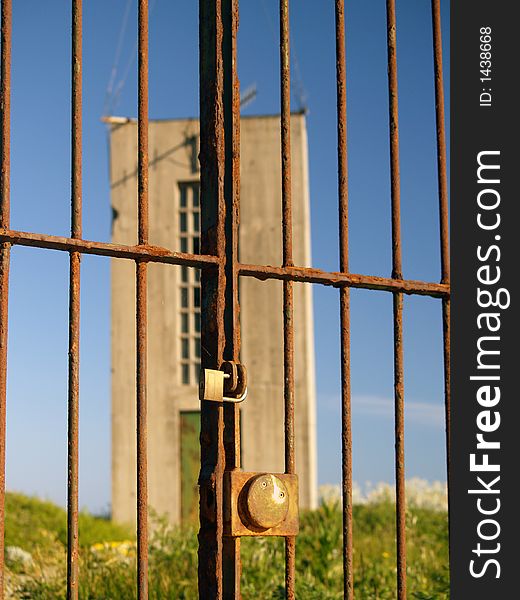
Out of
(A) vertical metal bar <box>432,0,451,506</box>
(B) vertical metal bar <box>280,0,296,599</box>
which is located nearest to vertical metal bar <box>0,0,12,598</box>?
(B) vertical metal bar <box>280,0,296,599</box>

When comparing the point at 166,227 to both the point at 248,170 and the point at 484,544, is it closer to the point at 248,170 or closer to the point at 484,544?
the point at 248,170

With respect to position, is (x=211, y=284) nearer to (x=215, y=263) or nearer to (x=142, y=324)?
(x=215, y=263)

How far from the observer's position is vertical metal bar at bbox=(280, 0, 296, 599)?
2605mm

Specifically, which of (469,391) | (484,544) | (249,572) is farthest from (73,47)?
(249,572)

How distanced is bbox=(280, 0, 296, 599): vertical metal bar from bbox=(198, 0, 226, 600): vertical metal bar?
193 millimetres

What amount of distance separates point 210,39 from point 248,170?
380 inches

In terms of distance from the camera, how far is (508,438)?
288cm

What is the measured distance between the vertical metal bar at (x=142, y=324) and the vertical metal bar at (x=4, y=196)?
32 cm

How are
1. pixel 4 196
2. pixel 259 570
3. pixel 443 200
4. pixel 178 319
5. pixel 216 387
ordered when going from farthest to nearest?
pixel 178 319 < pixel 259 570 < pixel 443 200 < pixel 216 387 < pixel 4 196

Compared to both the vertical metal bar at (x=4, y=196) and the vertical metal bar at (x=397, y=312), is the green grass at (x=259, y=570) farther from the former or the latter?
the vertical metal bar at (x=4, y=196)

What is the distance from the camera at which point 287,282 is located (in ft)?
8.89

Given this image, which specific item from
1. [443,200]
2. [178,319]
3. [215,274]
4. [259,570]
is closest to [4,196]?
[215,274]

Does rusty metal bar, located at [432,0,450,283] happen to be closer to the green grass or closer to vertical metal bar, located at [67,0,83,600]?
vertical metal bar, located at [67,0,83,600]

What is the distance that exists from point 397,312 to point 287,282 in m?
0.40
